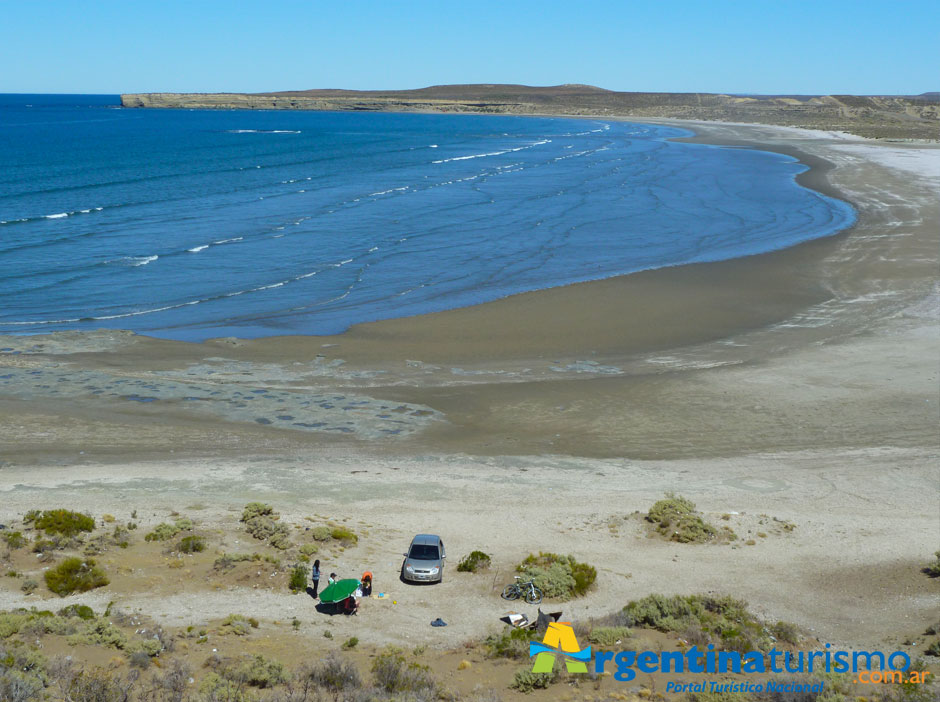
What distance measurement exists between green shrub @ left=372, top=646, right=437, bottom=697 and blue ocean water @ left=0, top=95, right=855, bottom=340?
24878 mm

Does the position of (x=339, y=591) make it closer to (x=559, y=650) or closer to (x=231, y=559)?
(x=231, y=559)

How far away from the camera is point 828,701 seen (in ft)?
39.0

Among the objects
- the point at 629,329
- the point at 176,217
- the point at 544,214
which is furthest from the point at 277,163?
the point at 629,329

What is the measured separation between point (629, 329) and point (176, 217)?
40.5 meters

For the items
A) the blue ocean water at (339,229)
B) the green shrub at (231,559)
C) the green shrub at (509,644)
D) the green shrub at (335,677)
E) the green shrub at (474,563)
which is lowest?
the green shrub at (474,563)

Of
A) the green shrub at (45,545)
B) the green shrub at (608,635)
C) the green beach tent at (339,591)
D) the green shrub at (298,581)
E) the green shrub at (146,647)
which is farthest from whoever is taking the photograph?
the green shrub at (45,545)

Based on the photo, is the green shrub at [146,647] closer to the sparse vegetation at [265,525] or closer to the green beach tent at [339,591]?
the green beach tent at [339,591]

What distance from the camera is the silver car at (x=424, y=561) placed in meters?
17.4

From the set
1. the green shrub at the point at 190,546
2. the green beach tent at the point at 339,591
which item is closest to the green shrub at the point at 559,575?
the green beach tent at the point at 339,591

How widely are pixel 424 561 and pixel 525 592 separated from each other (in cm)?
224

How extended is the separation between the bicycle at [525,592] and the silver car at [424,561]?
149 cm

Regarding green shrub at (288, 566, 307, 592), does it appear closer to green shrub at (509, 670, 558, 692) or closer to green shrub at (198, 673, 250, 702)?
green shrub at (198, 673, 250, 702)

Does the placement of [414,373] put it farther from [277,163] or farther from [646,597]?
[277,163]

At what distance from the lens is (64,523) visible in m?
18.6
